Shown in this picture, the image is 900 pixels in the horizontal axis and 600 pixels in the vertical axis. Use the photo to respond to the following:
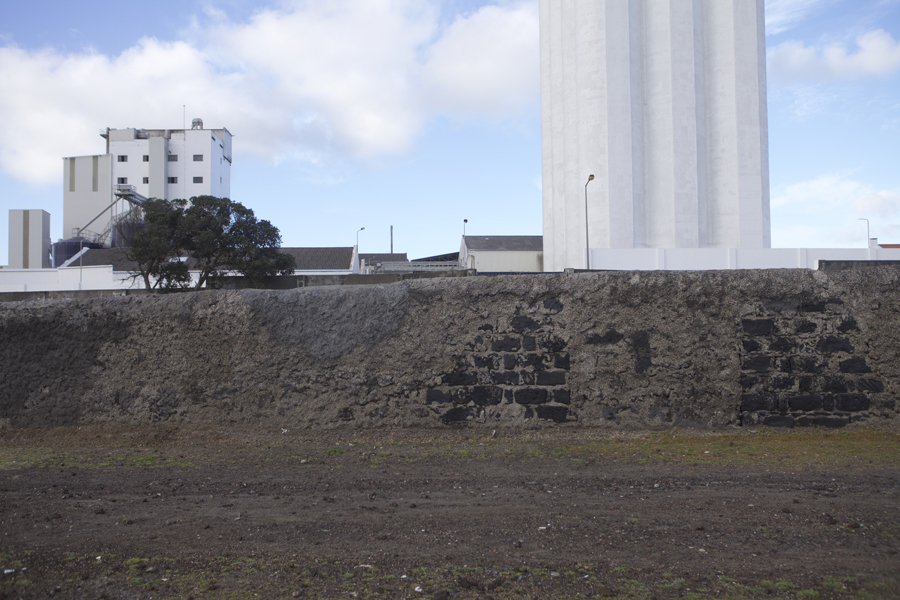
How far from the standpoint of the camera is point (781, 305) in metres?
4.93

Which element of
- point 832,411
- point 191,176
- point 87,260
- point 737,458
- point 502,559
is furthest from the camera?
point 191,176

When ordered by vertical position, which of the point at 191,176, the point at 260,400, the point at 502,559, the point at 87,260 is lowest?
the point at 502,559

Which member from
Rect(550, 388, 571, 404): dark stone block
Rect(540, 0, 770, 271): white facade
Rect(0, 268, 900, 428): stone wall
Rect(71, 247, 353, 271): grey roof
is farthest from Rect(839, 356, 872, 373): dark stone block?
Rect(71, 247, 353, 271): grey roof

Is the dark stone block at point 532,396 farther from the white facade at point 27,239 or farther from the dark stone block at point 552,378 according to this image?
the white facade at point 27,239

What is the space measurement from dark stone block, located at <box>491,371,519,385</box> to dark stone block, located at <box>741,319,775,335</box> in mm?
1965

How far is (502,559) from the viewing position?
2475 mm

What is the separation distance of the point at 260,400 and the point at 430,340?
154 centimetres

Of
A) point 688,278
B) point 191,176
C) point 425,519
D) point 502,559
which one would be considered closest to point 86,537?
point 425,519

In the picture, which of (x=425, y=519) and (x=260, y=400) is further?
(x=260, y=400)

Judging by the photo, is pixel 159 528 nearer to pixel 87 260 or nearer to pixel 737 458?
pixel 737 458

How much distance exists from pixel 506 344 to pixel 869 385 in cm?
301

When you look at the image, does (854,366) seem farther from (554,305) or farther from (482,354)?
(482,354)

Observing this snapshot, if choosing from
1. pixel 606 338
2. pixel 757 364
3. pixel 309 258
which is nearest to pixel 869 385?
pixel 757 364

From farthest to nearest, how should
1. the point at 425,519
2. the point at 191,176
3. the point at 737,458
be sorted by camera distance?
the point at 191,176
the point at 737,458
the point at 425,519
